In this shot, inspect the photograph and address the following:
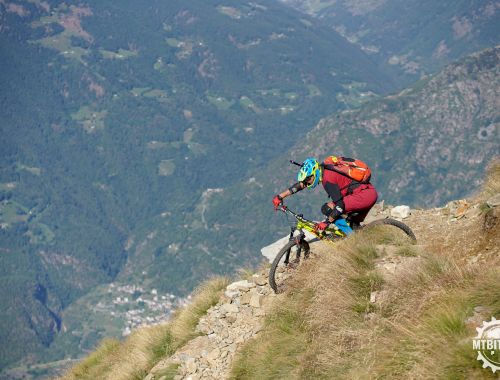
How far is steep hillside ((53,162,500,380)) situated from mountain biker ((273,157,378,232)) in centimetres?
86

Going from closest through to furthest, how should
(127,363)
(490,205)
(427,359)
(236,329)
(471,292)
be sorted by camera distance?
(427,359), (471,292), (490,205), (236,329), (127,363)

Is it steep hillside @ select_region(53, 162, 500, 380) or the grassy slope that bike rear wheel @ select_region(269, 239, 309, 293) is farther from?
the grassy slope

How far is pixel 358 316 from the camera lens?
1092 cm

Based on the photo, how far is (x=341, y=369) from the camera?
9828 mm

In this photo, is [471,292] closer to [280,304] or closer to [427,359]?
[427,359]

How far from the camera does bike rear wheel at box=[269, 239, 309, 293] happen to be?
15.2 m

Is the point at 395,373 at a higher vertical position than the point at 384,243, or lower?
lower

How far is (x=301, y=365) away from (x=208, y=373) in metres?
3.78

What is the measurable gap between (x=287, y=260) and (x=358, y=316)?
5272 mm

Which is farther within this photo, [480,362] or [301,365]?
[301,365]

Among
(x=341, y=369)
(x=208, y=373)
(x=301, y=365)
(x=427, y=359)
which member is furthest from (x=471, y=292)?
(x=208, y=373)

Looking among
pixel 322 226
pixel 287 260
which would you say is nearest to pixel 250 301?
pixel 287 260

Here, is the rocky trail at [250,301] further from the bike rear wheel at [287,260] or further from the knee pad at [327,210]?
the knee pad at [327,210]

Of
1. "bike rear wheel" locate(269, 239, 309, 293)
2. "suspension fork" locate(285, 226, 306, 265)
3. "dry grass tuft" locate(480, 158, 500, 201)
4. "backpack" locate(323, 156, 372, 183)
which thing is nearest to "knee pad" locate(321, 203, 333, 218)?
"backpack" locate(323, 156, 372, 183)
